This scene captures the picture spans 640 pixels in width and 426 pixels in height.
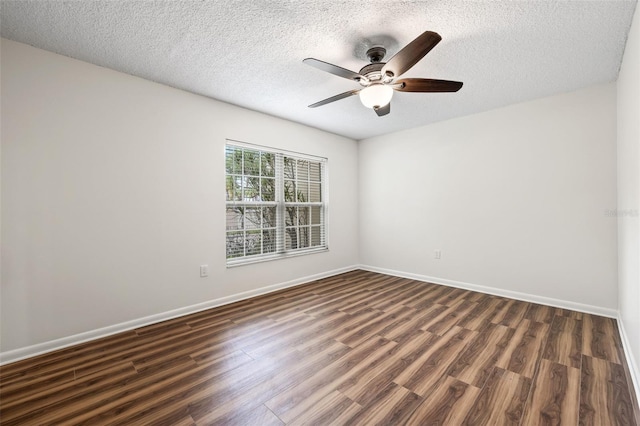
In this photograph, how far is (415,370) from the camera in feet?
6.28

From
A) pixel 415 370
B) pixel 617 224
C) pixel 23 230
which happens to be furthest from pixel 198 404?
pixel 617 224

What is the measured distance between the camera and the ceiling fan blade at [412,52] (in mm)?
1609

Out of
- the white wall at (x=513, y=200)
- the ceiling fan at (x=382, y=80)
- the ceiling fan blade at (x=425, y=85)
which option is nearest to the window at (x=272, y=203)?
the white wall at (x=513, y=200)

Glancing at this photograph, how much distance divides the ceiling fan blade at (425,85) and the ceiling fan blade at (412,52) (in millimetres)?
151

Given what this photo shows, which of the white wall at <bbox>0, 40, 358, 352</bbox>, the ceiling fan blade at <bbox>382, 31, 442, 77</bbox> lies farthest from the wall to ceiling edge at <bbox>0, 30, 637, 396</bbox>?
the ceiling fan blade at <bbox>382, 31, 442, 77</bbox>

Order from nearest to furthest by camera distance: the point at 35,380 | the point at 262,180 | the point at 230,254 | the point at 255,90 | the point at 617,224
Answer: the point at 35,380 → the point at 617,224 → the point at 255,90 → the point at 230,254 → the point at 262,180

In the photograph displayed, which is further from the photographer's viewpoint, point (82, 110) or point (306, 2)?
point (82, 110)

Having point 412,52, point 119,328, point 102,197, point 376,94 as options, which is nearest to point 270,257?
point 119,328

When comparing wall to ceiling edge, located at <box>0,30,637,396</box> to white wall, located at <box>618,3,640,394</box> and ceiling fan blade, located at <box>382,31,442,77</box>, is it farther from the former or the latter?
ceiling fan blade, located at <box>382,31,442,77</box>

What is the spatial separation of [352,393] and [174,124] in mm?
3029

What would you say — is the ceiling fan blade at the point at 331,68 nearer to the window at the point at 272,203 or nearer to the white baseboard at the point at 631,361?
the window at the point at 272,203

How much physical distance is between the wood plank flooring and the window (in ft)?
3.56

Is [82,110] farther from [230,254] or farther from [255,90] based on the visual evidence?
[230,254]

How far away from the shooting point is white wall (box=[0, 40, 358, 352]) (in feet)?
6.98
